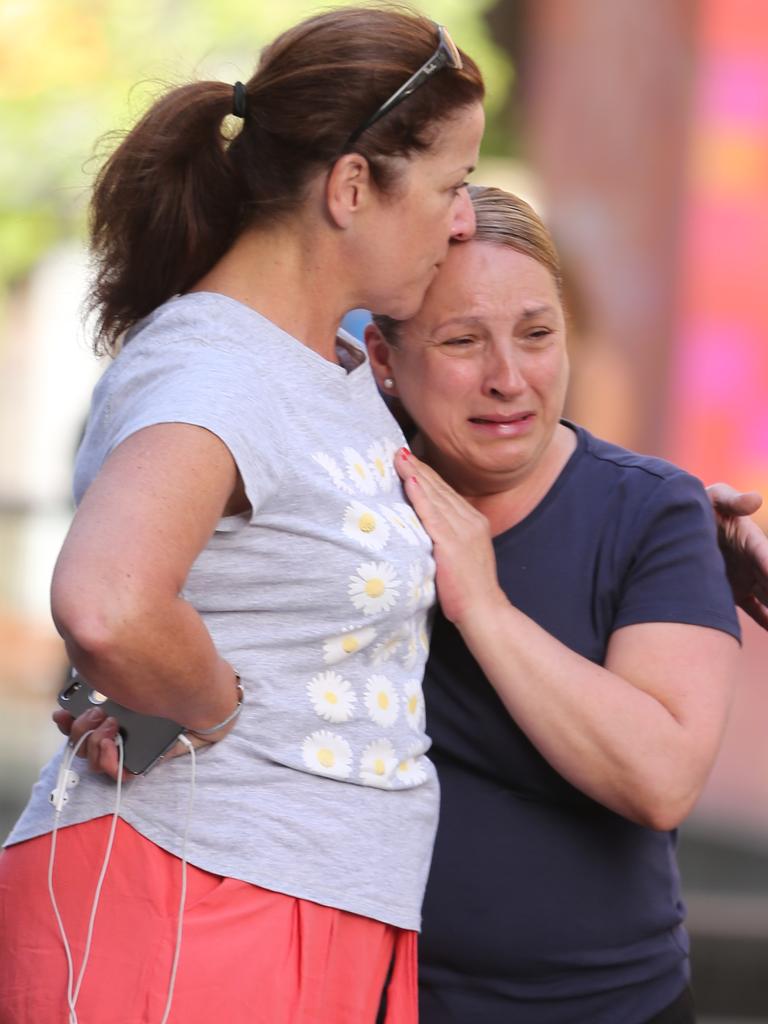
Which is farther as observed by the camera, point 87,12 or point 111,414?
point 87,12

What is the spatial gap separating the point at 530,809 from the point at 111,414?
0.86 m

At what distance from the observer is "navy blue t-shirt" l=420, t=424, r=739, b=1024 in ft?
7.07

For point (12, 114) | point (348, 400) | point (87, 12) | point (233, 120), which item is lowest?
point (348, 400)

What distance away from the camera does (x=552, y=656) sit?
81.9 inches

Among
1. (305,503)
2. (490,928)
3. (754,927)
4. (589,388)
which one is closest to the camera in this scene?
(305,503)

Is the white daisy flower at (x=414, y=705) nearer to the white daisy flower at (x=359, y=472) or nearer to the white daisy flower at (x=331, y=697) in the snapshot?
the white daisy flower at (x=331, y=697)

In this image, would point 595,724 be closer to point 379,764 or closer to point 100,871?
point 379,764

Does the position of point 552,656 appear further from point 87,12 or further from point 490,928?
point 87,12

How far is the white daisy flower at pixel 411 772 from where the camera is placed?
6.41 feet

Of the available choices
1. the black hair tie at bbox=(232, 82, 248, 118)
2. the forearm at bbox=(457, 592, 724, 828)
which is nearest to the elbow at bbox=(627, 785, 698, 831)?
the forearm at bbox=(457, 592, 724, 828)

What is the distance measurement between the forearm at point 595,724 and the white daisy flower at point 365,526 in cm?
23

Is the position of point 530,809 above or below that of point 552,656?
below

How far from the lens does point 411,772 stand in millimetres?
1981

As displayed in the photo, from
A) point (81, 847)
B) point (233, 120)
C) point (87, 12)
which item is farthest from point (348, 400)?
point (87, 12)
